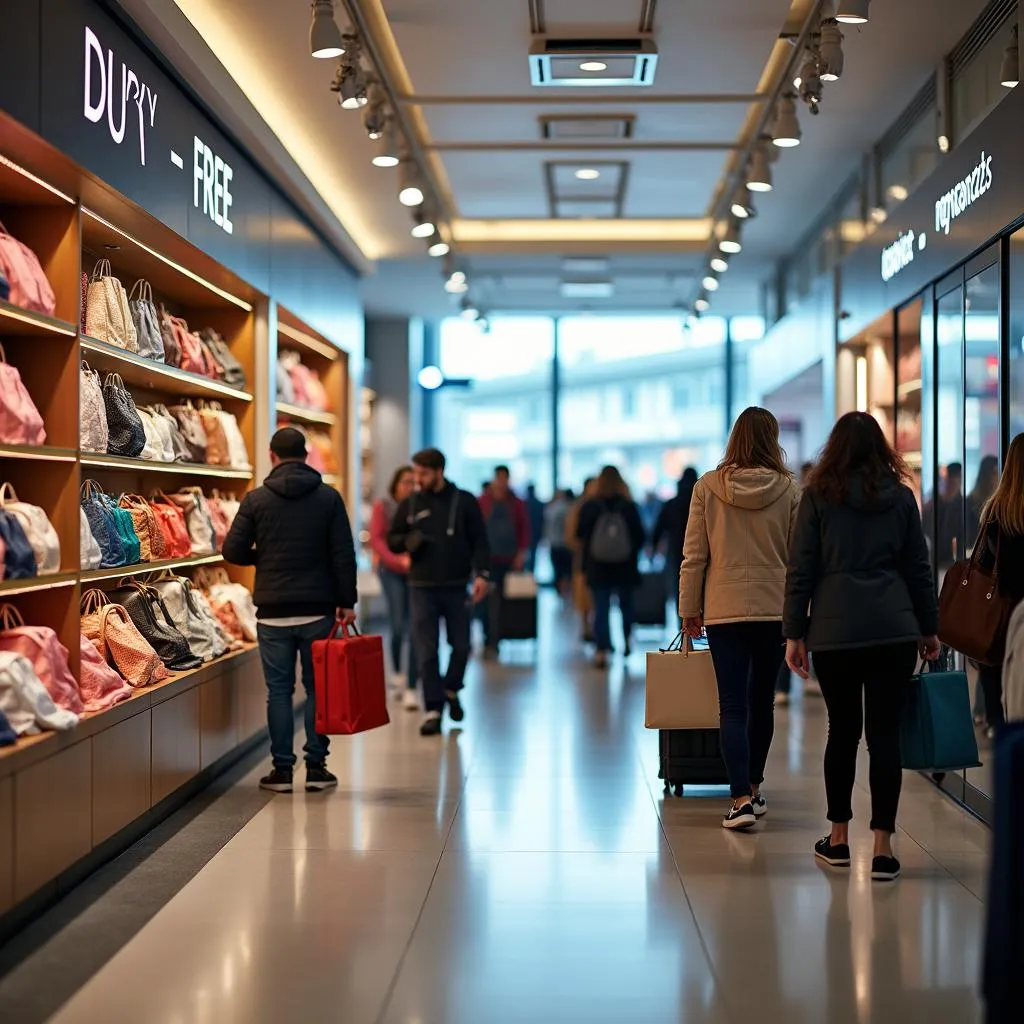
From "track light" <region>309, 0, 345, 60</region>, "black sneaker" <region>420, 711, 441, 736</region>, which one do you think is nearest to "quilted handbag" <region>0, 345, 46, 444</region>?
"track light" <region>309, 0, 345, 60</region>

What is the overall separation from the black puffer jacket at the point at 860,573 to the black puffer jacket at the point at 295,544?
87.8 inches

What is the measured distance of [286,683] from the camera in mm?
6117

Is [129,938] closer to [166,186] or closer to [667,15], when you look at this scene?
[166,186]

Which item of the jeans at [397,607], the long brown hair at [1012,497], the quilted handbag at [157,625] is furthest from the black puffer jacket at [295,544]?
the long brown hair at [1012,497]

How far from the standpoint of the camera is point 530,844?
502 cm

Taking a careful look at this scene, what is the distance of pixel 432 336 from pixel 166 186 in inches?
544

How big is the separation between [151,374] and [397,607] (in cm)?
327

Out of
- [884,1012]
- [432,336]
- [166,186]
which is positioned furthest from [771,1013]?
[432,336]

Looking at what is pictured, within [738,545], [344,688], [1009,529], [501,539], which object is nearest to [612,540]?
[501,539]

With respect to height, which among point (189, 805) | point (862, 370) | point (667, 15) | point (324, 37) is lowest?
point (189, 805)

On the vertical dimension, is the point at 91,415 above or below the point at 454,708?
above

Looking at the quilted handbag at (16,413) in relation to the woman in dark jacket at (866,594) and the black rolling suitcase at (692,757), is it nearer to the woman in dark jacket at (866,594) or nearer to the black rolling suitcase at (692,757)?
the woman in dark jacket at (866,594)

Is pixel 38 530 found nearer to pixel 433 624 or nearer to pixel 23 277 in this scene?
pixel 23 277

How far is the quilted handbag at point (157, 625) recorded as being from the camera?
5664 mm
